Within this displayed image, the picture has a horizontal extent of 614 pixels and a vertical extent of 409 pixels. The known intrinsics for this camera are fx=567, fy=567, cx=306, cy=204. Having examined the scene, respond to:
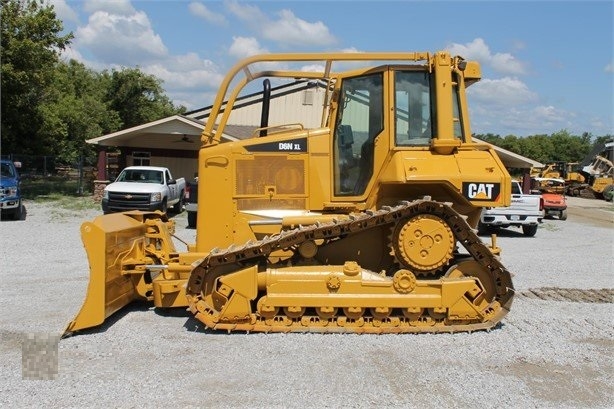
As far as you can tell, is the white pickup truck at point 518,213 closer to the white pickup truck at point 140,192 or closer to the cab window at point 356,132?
the white pickup truck at point 140,192

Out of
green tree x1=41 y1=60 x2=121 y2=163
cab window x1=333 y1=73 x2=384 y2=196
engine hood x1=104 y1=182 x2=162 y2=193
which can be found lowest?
engine hood x1=104 y1=182 x2=162 y2=193

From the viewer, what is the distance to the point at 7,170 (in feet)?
59.0

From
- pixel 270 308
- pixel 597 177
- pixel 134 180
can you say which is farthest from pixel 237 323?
pixel 597 177

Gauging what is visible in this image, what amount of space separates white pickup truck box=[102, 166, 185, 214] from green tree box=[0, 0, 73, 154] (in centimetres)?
639

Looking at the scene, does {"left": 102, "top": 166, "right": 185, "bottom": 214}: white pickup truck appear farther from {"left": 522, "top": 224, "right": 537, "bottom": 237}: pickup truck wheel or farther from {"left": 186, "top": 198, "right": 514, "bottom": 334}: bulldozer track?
{"left": 186, "top": 198, "right": 514, "bottom": 334}: bulldozer track

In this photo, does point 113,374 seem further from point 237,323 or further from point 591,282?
point 591,282

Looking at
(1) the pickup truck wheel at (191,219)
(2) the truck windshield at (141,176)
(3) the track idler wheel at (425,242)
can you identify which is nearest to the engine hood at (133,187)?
(2) the truck windshield at (141,176)

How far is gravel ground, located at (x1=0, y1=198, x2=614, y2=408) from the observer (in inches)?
175

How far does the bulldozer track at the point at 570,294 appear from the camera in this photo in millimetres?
8289

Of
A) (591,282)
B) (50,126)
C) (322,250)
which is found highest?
(50,126)

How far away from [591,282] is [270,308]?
6744 millimetres

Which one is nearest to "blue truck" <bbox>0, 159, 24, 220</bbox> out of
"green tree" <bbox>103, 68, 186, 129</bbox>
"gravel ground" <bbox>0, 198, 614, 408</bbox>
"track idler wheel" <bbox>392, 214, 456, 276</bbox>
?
"gravel ground" <bbox>0, 198, 614, 408</bbox>

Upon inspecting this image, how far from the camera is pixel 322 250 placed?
6465mm

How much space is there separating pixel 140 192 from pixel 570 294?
1378cm
